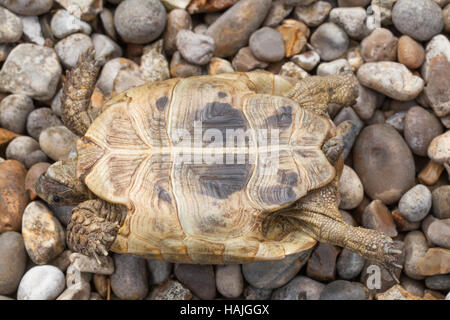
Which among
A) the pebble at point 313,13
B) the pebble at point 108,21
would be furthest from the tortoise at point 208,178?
the pebble at point 313,13

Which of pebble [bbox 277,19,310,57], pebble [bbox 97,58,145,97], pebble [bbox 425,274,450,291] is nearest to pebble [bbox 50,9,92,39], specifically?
pebble [bbox 97,58,145,97]

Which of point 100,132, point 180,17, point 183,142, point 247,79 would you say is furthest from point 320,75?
→ point 100,132

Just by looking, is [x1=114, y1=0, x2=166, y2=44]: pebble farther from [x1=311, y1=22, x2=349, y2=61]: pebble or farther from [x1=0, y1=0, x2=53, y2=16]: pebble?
[x1=311, y1=22, x2=349, y2=61]: pebble

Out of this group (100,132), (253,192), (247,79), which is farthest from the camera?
(247,79)

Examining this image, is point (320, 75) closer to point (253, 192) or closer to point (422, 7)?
point (422, 7)

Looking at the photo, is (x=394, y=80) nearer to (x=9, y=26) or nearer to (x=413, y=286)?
(x=413, y=286)

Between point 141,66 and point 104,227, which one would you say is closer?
point 104,227

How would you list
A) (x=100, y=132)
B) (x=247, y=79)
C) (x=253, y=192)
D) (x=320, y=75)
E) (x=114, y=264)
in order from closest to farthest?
1. (x=253, y=192)
2. (x=100, y=132)
3. (x=247, y=79)
4. (x=114, y=264)
5. (x=320, y=75)
